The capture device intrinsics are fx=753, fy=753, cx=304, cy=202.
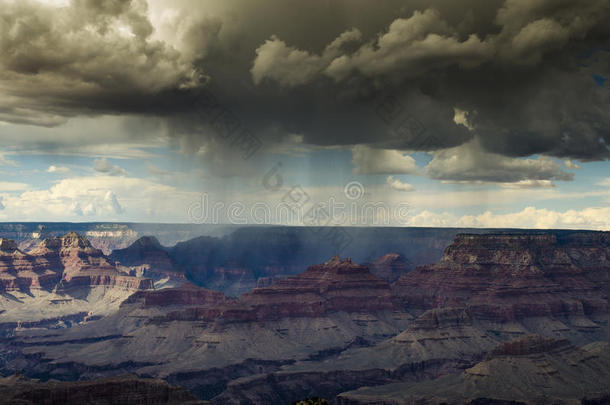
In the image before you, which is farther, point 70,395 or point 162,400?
point 162,400

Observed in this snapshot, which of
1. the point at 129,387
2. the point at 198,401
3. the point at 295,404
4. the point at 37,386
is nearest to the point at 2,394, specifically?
the point at 37,386

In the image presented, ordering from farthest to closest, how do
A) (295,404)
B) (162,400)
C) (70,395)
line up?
(162,400) → (70,395) → (295,404)

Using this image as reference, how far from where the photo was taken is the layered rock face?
17000 cm

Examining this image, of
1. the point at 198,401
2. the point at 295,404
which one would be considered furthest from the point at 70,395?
the point at 295,404

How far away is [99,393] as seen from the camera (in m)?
177

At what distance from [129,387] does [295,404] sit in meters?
107

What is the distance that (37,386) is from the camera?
7042 inches

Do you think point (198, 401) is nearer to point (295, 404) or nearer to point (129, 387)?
point (129, 387)

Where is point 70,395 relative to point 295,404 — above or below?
below

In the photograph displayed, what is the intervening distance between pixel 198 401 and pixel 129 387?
17.1 meters

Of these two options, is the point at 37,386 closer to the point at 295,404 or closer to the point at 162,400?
the point at 162,400

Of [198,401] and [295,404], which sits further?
[198,401]

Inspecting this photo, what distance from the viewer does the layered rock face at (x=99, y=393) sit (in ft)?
558

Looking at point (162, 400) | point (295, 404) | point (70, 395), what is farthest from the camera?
point (162, 400)
